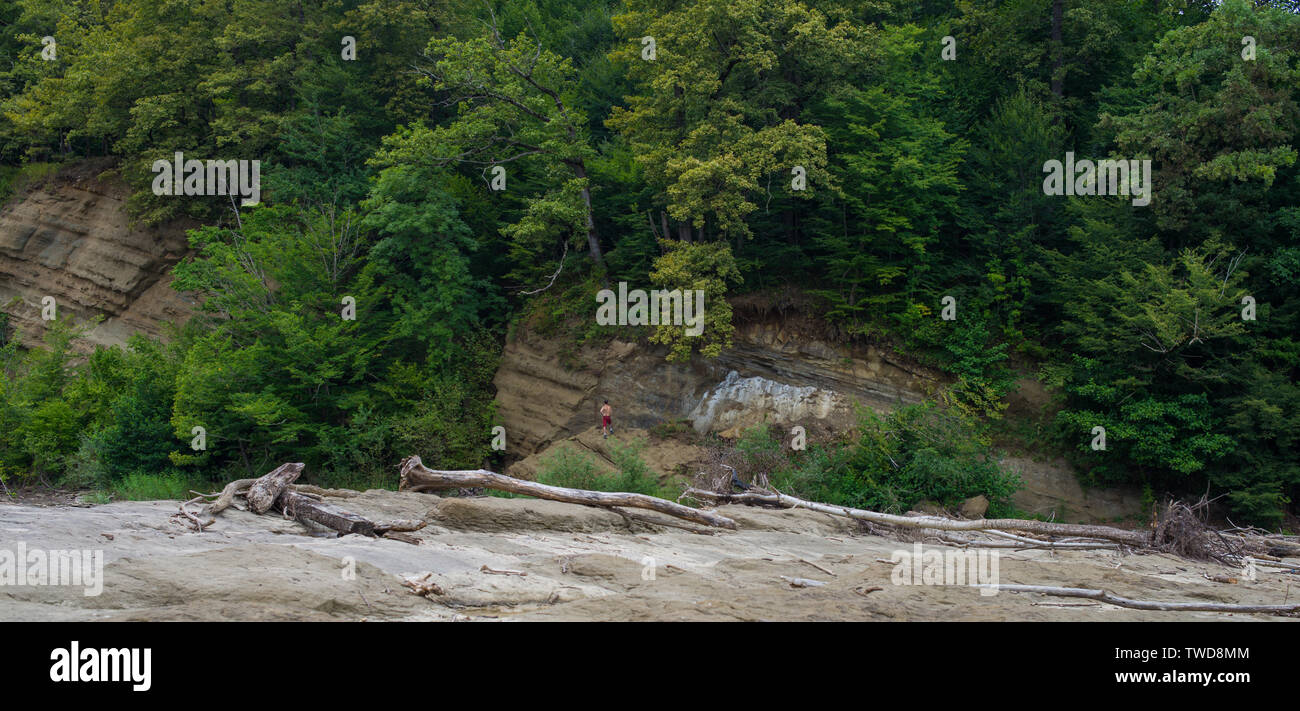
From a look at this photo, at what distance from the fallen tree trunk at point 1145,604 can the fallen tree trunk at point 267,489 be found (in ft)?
30.6

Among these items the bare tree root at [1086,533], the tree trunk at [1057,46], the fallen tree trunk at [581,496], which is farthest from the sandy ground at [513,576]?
the tree trunk at [1057,46]

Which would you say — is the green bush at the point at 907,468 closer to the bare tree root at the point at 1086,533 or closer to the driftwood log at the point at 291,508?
the bare tree root at the point at 1086,533

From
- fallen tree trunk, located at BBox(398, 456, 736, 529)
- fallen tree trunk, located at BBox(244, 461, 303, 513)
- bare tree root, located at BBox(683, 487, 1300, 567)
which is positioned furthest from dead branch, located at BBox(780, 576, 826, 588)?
fallen tree trunk, located at BBox(244, 461, 303, 513)

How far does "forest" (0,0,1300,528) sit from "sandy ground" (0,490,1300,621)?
339 inches

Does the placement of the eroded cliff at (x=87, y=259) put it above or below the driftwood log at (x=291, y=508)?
above

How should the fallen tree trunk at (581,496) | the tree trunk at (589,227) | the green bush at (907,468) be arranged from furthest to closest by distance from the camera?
the tree trunk at (589,227)
the green bush at (907,468)
the fallen tree trunk at (581,496)

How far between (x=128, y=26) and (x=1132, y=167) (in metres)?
34.4

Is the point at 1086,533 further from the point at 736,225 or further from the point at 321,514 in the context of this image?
the point at 321,514

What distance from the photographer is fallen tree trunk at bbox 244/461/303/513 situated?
12.0m

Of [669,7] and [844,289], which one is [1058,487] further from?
[669,7]

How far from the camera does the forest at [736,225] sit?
21812 mm

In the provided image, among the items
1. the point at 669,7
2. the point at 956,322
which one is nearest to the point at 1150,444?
the point at 956,322

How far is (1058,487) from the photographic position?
23.0 metres

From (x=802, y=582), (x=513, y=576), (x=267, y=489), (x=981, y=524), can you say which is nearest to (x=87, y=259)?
(x=267, y=489)
